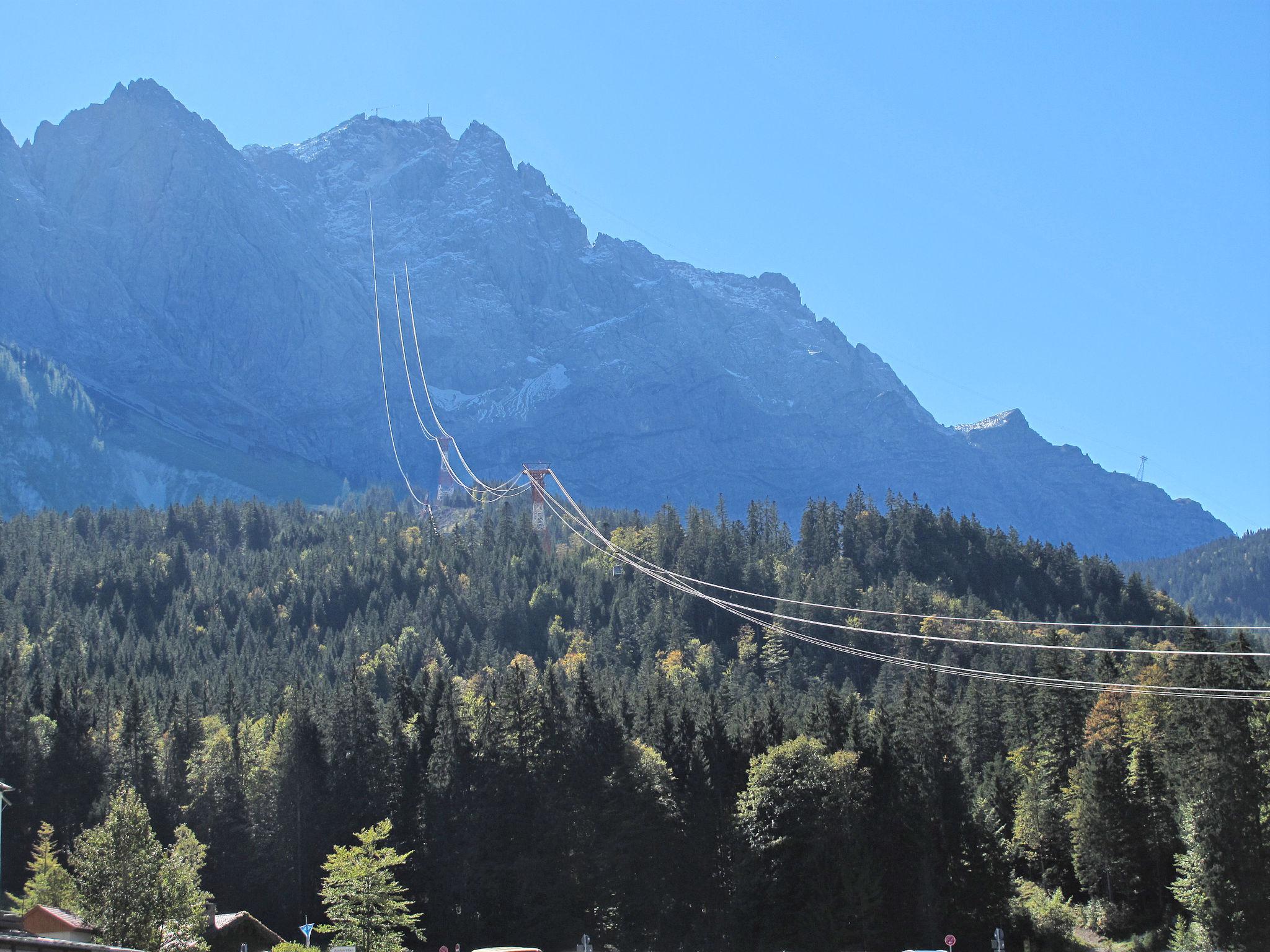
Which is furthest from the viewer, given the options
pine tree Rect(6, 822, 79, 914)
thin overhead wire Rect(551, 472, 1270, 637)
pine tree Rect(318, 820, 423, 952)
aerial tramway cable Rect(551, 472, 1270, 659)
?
thin overhead wire Rect(551, 472, 1270, 637)

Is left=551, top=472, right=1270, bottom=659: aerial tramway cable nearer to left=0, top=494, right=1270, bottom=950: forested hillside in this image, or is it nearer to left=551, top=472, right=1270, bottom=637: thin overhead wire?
left=551, top=472, right=1270, bottom=637: thin overhead wire

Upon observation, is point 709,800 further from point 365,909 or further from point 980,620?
point 365,909

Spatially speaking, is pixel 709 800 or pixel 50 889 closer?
pixel 50 889

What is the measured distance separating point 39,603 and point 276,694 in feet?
238

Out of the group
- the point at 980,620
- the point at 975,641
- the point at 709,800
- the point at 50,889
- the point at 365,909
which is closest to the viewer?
the point at 365,909

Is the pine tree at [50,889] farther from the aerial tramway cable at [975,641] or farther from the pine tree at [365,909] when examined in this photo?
the aerial tramway cable at [975,641]

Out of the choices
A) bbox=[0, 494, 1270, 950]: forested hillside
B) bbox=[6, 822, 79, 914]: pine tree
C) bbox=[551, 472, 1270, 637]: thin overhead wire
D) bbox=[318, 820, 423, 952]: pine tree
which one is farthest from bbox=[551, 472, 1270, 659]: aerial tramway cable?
bbox=[6, 822, 79, 914]: pine tree

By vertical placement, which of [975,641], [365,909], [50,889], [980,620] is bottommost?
[365,909]

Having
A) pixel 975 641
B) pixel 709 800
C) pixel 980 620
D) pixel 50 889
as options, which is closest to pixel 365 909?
pixel 50 889

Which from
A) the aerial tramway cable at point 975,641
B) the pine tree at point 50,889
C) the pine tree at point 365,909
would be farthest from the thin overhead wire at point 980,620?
the pine tree at point 50,889

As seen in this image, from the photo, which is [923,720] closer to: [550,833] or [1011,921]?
[1011,921]

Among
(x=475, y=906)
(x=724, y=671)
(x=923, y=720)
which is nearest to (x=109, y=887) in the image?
(x=475, y=906)

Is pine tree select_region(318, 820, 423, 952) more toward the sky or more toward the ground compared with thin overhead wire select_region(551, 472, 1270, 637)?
more toward the ground

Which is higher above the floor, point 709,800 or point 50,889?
point 709,800
